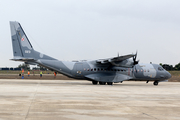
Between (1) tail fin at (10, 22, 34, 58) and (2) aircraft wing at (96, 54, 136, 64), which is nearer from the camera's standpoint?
(2) aircraft wing at (96, 54, 136, 64)

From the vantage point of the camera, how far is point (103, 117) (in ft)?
32.3

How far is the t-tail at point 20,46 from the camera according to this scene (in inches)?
1264

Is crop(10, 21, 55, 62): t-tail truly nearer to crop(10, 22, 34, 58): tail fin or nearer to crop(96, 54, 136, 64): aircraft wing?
crop(10, 22, 34, 58): tail fin

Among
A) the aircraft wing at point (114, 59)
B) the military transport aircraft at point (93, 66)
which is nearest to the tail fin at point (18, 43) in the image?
the military transport aircraft at point (93, 66)

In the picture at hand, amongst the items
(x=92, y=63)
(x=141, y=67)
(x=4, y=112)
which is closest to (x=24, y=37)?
(x=92, y=63)

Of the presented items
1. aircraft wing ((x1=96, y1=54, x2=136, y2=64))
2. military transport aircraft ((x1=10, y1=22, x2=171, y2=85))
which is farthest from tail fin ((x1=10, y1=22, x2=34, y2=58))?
aircraft wing ((x1=96, y1=54, x2=136, y2=64))

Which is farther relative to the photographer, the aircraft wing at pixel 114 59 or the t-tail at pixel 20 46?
the t-tail at pixel 20 46

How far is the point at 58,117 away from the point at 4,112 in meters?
2.59

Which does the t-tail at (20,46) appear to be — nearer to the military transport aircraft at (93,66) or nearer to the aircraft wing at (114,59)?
the military transport aircraft at (93,66)

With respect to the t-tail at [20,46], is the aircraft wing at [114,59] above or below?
below

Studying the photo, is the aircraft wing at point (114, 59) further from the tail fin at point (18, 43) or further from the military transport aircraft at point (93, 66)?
the tail fin at point (18, 43)

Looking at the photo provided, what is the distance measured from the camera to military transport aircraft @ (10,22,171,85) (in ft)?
106

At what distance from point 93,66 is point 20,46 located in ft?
33.0

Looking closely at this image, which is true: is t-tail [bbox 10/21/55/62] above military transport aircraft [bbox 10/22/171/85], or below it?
above
